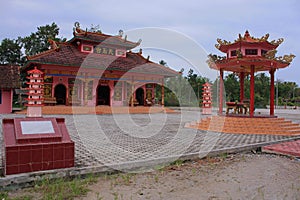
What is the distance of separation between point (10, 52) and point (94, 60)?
735 inches

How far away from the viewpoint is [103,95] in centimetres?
2061

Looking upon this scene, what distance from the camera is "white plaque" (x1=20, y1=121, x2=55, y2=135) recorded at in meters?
3.84

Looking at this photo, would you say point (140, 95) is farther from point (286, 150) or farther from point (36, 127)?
point (36, 127)

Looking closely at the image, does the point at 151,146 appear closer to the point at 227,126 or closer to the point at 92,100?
the point at 227,126

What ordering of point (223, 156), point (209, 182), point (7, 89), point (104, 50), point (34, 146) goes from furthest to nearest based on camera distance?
point (104, 50) → point (7, 89) → point (223, 156) → point (209, 182) → point (34, 146)

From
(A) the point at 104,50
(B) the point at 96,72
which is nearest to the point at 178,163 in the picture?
(B) the point at 96,72

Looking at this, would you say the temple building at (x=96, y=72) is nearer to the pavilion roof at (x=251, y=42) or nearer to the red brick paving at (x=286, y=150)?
the pavilion roof at (x=251, y=42)

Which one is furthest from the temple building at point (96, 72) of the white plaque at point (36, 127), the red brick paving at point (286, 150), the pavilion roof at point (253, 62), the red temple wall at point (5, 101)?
the red brick paving at point (286, 150)

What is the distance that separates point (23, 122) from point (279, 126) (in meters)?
8.69

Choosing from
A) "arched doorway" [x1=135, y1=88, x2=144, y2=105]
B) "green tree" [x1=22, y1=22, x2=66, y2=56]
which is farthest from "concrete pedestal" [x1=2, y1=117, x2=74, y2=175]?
"green tree" [x1=22, y1=22, x2=66, y2=56]

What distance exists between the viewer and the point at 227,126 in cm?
977

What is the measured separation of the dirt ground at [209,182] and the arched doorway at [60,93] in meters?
15.1

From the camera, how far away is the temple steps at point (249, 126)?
9227mm

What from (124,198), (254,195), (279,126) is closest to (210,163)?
(254,195)
